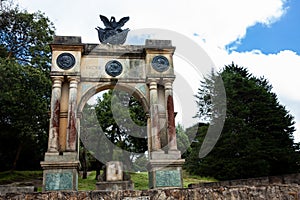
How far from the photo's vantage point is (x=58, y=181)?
12141 millimetres

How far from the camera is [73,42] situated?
14.5 metres

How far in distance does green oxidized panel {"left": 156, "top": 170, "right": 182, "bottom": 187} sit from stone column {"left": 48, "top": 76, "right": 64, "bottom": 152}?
14.0ft

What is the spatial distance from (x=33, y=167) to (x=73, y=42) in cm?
1438

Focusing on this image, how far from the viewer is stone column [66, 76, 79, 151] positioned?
12.9 m

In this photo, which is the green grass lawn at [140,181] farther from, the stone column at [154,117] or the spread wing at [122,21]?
the spread wing at [122,21]

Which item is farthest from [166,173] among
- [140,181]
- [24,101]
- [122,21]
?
[24,101]

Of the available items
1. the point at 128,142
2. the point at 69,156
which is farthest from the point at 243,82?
the point at 69,156

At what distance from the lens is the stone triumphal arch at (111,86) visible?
1284 centimetres

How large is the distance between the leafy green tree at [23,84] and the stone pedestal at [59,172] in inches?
276

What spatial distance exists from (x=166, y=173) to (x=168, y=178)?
213mm

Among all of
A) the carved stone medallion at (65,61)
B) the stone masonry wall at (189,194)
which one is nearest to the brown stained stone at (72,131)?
the carved stone medallion at (65,61)

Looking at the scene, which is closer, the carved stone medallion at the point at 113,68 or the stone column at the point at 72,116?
the stone column at the point at 72,116

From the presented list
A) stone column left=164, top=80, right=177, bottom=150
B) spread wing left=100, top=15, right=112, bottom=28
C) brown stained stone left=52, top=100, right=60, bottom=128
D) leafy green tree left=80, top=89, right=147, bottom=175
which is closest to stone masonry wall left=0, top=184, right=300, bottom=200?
stone column left=164, top=80, right=177, bottom=150

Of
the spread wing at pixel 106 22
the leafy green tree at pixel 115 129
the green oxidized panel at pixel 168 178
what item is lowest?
the green oxidized panel at pixel 168 178
